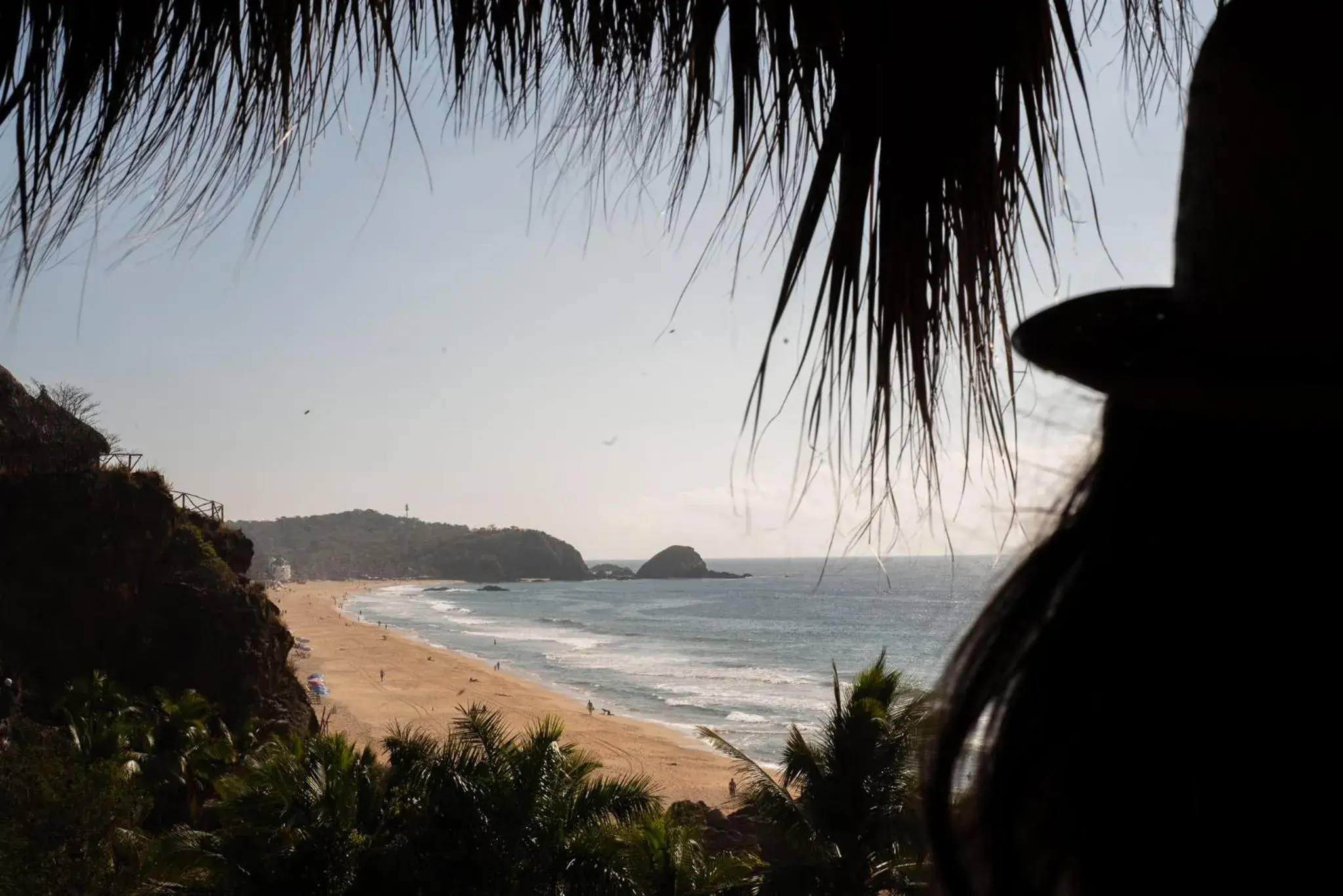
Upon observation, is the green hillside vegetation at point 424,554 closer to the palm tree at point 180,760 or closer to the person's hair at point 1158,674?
the palm tree at point 180,760

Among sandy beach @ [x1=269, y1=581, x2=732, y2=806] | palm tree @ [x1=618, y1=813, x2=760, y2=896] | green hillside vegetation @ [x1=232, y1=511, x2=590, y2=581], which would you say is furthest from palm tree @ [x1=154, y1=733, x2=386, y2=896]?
green hillside vegetation @ [x1=232, y1=511, x2=590, y2=581]

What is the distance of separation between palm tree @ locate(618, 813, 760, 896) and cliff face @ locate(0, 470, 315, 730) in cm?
1279

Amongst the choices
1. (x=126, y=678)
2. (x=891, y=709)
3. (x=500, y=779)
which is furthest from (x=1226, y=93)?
(x=126, y=678)

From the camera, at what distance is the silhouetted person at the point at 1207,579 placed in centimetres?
40

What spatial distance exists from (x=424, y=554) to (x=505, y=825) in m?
149

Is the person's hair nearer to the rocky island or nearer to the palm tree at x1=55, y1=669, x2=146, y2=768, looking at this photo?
the palm tree at x1=55, y1=669, x2=146, y2=768

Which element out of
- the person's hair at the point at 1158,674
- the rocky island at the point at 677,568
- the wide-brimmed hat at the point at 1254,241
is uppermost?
the wide-brimmed hat at the point at 1254,241

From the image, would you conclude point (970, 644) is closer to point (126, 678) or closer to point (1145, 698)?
point (1145, 698)

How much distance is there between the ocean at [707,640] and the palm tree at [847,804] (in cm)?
163

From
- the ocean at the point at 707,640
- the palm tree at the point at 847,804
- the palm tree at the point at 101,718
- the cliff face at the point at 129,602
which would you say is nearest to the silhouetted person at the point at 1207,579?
the ocean at the point at 707,640

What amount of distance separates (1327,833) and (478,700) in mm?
35914

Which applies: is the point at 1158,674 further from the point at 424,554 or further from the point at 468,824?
the point at 424,554

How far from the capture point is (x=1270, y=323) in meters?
0.43

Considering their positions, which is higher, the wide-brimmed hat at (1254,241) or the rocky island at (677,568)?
the wide-brimmed hat at (1254,241)
